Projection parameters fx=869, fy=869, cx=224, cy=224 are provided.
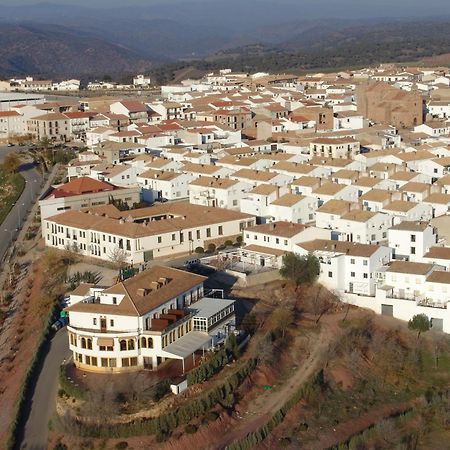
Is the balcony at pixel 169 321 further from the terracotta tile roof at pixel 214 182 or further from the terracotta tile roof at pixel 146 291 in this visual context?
the terracotta tile roof at pixel 214 182

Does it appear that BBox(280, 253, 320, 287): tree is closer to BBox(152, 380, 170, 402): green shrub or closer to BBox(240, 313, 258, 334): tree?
BBox(240, 313, 258, 334): tree

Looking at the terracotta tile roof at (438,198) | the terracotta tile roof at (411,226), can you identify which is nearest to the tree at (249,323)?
the terracotta tile roof at (411,226)

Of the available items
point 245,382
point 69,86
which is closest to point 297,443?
point 245,382

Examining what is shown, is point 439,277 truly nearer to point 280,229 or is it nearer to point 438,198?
point 280,229

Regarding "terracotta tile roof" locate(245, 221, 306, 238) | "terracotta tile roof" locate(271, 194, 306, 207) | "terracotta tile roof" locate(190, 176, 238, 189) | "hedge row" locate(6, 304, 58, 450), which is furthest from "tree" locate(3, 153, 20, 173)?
"hedge row" locate(6, 304, 58, 450)

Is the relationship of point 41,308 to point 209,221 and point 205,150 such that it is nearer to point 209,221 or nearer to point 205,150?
point 209,221

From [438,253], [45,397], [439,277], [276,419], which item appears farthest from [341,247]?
[45,397]
